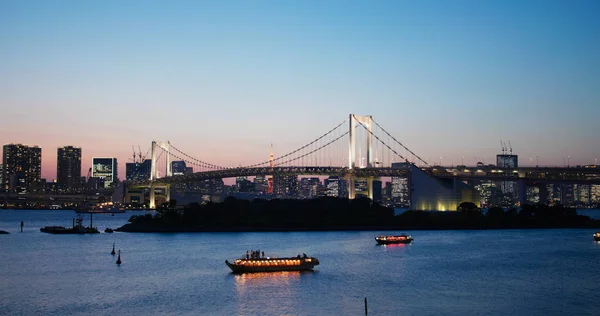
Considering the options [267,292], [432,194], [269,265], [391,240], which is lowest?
[267,292]

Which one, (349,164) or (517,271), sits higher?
(349,164)

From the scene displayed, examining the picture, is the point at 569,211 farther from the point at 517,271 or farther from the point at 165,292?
the point at 165,292

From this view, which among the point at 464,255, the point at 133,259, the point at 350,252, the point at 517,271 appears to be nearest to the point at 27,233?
the point at 133,259

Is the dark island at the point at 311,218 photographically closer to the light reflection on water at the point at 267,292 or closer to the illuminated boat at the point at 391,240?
the illuminated boat at the point at 391,240

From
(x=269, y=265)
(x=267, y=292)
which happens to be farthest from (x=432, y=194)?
(x=267, y=292)

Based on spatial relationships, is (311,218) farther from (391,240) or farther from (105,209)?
(105,209)

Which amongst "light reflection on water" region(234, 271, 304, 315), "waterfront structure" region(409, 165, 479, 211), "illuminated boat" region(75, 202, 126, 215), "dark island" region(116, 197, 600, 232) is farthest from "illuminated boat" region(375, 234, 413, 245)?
"illuminated boat" region(75, 202, 126, 215)

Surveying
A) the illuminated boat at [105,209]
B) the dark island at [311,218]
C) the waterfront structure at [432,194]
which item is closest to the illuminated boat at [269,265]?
the dark island at [311,218]

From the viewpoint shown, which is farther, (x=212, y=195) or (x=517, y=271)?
(x=212, y=195)
